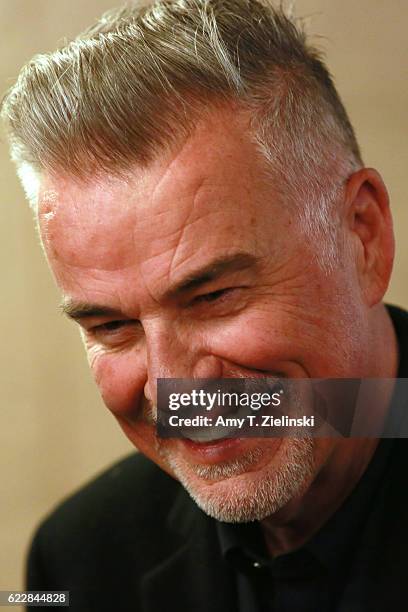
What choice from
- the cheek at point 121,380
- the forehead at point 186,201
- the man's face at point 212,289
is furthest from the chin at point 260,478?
the forehead at point 186,201

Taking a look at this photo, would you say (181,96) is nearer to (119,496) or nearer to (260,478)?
(260,478)

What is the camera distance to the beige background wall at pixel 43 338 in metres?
0.93

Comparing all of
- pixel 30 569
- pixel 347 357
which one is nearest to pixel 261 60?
pixel 347 357

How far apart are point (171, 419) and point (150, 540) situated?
23cm

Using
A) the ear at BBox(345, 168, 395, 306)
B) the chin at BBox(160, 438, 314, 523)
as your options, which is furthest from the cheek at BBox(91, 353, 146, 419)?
the ear at BBox(345, 168, 395, 306)

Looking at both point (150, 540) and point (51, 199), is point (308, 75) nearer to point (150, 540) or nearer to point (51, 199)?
point (51, 199)

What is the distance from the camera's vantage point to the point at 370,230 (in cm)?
85

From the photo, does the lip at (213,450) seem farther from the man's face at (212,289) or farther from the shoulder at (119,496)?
the shoulder at (119,496)

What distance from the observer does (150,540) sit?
3.26 feet

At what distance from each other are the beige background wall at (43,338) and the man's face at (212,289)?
0.55 feet

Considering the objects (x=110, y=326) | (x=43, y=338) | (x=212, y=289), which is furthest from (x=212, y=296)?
(x=43, y=338)

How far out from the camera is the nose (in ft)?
2.63

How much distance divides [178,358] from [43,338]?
31cm

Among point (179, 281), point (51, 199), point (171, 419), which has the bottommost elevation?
point (171, 419)
